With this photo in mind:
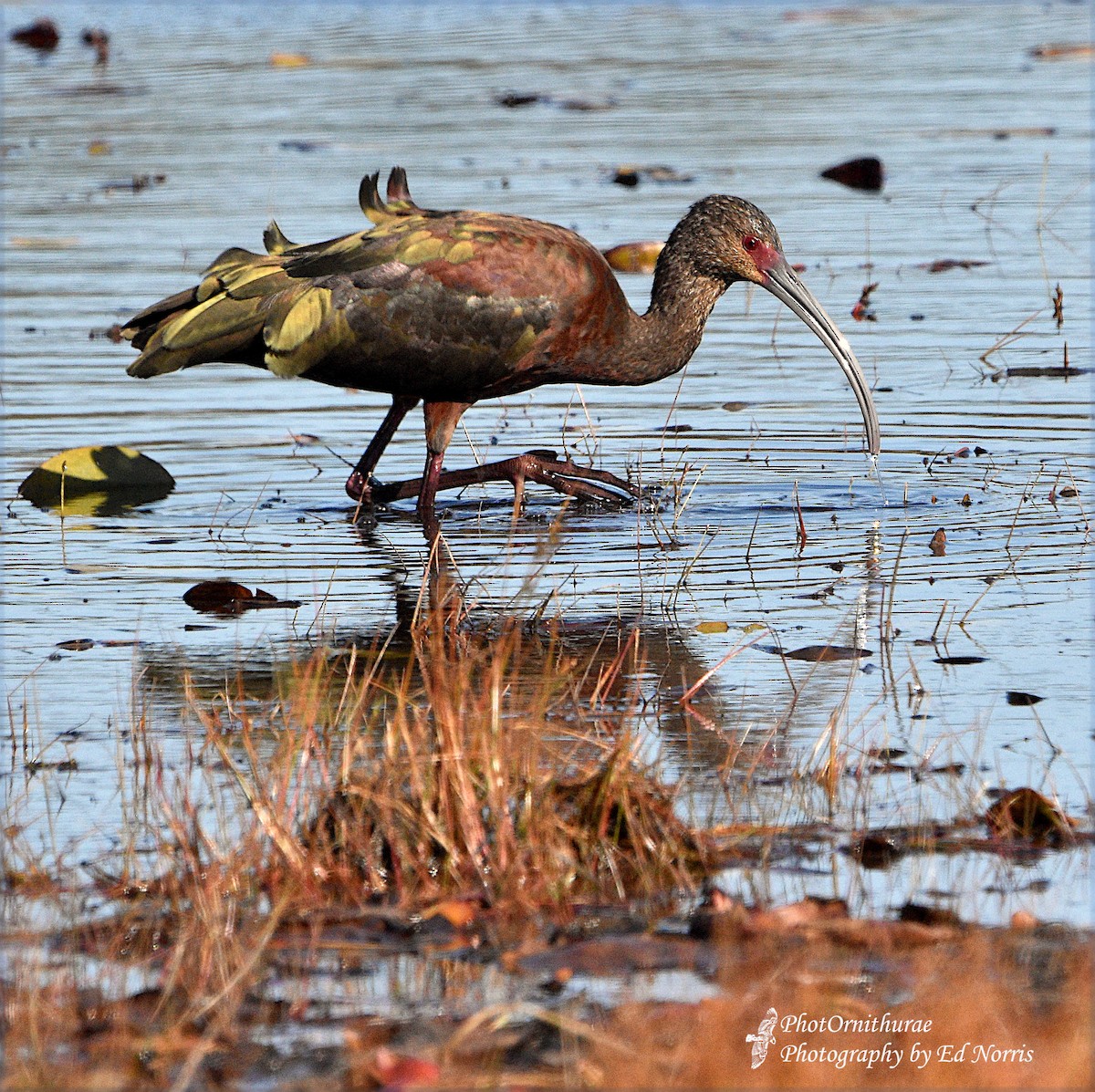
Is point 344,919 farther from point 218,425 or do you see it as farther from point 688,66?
point 688,66

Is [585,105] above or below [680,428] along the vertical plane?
above

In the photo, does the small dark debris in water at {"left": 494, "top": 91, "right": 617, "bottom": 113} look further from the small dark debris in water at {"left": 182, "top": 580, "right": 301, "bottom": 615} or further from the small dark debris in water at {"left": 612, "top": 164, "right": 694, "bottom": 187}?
the small dark debris in water at {"left": 182, "top": 580, "right": 301, "bottom": 615}

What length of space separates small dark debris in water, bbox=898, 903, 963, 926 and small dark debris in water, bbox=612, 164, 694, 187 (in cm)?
1172

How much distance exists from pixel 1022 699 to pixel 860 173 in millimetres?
10108

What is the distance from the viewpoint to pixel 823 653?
5.94 meters

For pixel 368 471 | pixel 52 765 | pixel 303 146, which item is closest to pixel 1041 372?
pixel 368 471

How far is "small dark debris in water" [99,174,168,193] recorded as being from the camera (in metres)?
15.9

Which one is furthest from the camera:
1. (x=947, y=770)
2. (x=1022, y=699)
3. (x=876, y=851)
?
(x=1022, y=699)

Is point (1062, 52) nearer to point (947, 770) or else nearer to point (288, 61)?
point (288, 61)

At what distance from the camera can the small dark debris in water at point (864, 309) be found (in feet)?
37.4

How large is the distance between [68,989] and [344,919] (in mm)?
596

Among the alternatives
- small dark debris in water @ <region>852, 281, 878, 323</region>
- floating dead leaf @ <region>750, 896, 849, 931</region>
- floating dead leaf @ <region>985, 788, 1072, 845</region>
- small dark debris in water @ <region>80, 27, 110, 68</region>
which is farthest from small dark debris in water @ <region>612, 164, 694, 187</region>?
floating dead leaf @ <region>750, 896, 849, 931</region>

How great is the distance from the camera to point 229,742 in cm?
513

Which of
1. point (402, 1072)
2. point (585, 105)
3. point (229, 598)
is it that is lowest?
point (402, 1072)
